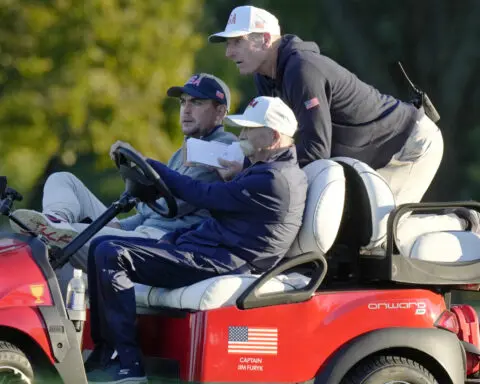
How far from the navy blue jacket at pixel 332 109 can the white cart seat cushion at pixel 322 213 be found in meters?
0.40

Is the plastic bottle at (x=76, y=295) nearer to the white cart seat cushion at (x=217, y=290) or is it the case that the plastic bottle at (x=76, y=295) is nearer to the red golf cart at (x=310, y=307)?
the red golf cart at (x=310, y=307)

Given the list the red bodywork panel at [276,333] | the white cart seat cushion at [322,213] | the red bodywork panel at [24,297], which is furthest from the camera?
the white cart seat cushion at [322,213]

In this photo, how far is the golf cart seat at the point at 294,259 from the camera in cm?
504

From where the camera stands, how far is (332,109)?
600cm

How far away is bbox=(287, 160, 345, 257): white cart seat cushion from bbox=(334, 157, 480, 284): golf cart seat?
0.47ft

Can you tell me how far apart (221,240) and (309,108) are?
85 centimetres

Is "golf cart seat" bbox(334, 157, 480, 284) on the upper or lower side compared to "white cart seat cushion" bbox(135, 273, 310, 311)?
upper

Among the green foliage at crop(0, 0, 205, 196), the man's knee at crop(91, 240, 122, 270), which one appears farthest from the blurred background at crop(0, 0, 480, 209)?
the man's knee at crop(91, 240, 122, 270)

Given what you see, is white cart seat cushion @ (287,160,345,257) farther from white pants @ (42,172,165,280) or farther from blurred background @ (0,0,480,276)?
blurred background @ (0,0,480,276)

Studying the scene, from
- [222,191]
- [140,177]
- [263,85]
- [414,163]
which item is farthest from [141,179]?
[414,163]

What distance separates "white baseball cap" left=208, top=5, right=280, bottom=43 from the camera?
5992mm

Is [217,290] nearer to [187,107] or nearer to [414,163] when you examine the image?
[187,107]

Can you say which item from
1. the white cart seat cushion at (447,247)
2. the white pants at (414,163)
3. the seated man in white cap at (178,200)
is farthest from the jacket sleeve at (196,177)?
the white cart seat cushion at (447,247)

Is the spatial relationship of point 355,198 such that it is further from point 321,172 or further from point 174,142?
point 174,142
